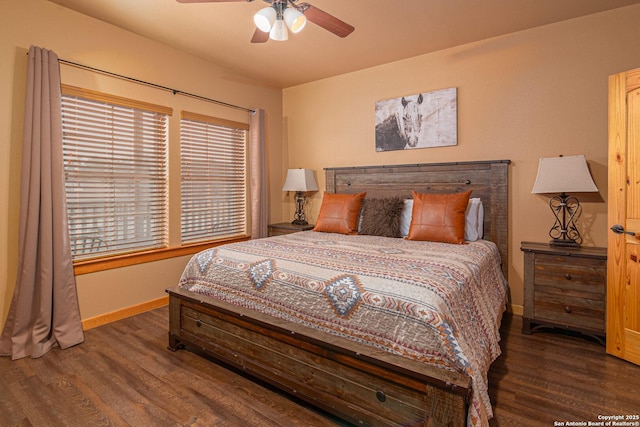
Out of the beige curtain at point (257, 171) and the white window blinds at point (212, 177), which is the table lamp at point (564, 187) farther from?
the white window blinds at point (212, 177)

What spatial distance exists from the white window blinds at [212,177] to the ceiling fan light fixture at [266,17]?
1886mm

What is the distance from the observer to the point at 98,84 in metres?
2.93

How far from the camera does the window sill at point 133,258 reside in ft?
9.44

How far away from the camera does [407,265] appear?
1982 millimetres

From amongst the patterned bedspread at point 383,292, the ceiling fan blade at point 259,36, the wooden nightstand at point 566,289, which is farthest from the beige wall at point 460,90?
the ceiling fan blade at point 259,36

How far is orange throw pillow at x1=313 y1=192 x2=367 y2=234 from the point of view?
350cm

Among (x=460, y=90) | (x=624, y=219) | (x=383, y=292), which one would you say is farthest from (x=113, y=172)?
(x=624, y=219)

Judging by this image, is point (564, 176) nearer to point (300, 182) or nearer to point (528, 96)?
point (528, 96)

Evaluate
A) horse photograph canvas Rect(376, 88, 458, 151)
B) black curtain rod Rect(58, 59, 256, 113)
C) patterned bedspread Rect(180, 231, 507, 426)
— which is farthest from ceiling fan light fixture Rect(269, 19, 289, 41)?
horse photograph canvas Rect(376, 88, 458, 151)

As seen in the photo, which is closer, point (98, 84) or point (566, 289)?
point (566, 289)

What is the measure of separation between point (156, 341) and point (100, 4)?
8.89ft

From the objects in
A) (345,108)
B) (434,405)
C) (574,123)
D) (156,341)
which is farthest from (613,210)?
(156,341)

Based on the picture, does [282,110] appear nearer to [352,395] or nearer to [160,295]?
[160,295]

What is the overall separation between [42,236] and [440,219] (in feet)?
10.4
